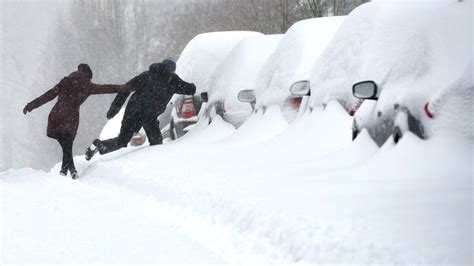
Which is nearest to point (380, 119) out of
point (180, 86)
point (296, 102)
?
point (296, 102)

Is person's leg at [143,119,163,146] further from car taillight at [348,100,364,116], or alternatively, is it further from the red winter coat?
car taillight at [348,100,364,116]

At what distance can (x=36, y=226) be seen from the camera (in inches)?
239

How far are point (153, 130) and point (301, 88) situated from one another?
3.97 meters

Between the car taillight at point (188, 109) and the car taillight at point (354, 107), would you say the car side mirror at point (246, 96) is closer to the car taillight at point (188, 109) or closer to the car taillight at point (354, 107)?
the car taillight at point (188, 109)

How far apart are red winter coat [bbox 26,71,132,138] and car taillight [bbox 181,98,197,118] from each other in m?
3.18

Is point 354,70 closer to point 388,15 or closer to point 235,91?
point 388,15

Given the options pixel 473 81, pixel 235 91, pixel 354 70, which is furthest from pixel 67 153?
pixel 473 81

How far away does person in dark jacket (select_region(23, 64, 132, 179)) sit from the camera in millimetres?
10742

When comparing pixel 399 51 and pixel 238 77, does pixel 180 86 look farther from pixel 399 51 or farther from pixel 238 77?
pixel 399 51

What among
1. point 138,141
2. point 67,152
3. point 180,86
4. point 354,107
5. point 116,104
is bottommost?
point 138,141

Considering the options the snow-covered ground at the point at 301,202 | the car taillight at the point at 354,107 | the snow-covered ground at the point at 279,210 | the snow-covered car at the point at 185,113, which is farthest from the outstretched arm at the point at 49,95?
the car taillight at the point at 354,107

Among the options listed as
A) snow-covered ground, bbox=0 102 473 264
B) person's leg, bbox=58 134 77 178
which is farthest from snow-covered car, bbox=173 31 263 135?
snow-covered ground, bbox=0 102 473 264

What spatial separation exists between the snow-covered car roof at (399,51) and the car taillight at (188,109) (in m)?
4.96

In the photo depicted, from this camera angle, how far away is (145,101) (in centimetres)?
1215
